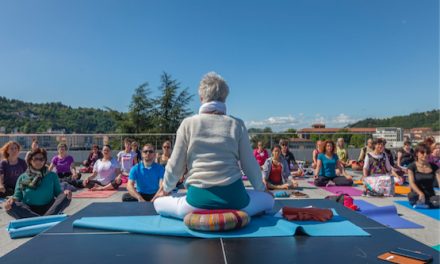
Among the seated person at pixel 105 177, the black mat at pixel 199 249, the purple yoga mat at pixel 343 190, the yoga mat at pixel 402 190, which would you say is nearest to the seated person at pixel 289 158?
the purple yoga mat at pixel 343 190

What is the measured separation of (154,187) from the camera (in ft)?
15.7

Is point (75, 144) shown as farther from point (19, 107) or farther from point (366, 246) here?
point (19, 107)

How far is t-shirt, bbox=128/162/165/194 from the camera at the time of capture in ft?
15.7

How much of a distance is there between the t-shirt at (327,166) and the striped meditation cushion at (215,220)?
18.2ft

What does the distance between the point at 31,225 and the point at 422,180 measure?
17.9ft

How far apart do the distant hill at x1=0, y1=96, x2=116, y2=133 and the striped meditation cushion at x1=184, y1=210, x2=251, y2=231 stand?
57.1 meters

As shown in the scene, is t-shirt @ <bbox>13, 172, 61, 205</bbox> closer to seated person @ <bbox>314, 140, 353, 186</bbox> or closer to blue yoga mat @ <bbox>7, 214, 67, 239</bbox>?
blue yoga mat @ <bbox>7, 214, 67, 239</bbox>

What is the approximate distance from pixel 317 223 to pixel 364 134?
11706 millimetres

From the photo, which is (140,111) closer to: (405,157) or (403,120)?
(405,157)

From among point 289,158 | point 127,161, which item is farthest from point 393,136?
point 127,161

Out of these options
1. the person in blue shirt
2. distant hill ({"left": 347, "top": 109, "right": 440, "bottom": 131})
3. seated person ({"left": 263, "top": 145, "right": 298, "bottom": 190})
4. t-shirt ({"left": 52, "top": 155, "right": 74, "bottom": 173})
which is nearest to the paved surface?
seated person ({"left": 263, "top": 145, "right": 298, "bottom": 190})

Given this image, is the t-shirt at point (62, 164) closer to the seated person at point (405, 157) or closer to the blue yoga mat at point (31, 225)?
the blue yoga mat at point (31, 225)

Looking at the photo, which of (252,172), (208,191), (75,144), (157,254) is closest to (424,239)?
(252,172)

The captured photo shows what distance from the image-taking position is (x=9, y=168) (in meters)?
5.70
